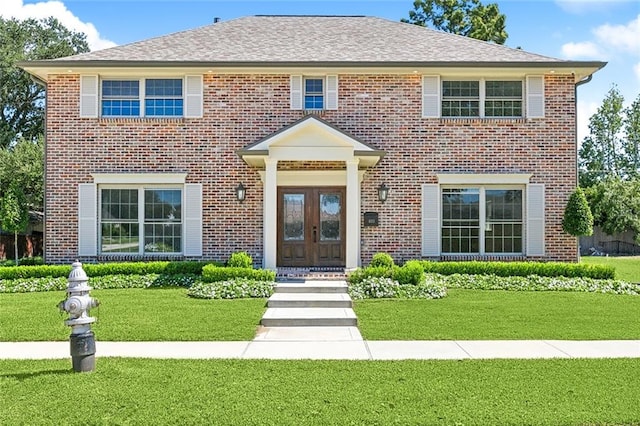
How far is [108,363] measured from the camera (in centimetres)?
620

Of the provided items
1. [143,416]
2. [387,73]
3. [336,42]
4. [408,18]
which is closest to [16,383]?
[143,416]

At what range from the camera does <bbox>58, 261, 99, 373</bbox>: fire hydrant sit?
5711mm

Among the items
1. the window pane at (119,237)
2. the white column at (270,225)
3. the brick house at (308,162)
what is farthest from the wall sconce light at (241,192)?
the window pane at (119,237)

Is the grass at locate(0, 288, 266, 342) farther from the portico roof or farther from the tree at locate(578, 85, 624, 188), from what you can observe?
the tree at locate(578, 85, 624, 188)

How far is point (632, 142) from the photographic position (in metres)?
40.7

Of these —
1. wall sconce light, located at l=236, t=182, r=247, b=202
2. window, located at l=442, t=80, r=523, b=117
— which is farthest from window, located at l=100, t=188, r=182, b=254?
window, located at l=442, t=80, r=523, b=117

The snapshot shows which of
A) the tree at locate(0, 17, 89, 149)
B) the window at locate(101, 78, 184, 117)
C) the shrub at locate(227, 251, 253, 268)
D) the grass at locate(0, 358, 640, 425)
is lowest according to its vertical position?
the grass at locate(0, 358, 640, 425)

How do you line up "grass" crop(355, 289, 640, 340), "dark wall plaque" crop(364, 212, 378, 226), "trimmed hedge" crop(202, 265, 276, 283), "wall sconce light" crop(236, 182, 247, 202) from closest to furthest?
"grass" crop(355, 289, 640, 340) → "trimmed hedge" crop(202, 265, 276, 283) → "wall sconce light" crop(236, 182, 247, 202) → "dark wall plaque" crop(364, 212, 378, 226)

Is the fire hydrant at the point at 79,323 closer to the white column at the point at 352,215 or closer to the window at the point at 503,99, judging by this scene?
the white column at the point at 352,215

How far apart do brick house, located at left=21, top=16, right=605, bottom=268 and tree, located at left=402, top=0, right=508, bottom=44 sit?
1801 cm

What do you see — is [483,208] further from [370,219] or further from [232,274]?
[232,274]

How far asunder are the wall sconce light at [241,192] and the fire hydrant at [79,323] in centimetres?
857

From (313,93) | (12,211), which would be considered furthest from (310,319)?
(12,211)

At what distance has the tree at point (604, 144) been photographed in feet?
132
